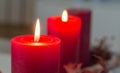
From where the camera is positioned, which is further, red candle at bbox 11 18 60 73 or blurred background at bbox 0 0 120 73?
blurred background at bbox 0 0 120 73

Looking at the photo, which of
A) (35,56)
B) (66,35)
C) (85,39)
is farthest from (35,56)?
(85,39)

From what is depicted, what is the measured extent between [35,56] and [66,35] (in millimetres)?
147

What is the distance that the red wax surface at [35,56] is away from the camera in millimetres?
475

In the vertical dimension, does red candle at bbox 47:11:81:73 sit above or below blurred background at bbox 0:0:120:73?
above

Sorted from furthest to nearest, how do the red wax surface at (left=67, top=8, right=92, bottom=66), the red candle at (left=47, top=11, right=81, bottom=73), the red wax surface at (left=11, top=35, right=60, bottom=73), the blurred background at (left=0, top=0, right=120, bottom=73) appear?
the blurred background at (left=0, top=0, right=120, bottom=73) < the red wax surface at (left=67, top=8, right=92, bottom=66) < the red candle at (left=47, top=11, right=81, bottom=73) < the red wax surface at (left=11, top=35, right=60, bottom=73)

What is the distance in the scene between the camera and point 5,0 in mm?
2602

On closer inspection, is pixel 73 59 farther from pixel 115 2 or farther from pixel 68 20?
pixel 115 2

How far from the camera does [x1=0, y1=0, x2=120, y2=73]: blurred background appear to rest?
6.03 feet

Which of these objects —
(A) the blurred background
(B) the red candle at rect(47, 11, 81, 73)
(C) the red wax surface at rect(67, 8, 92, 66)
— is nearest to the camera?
(B) the red candle at rect(47, 11, 81, 73)

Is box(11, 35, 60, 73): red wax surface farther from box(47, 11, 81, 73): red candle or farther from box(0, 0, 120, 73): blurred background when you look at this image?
box(0, 0, 120, 73): blurred background

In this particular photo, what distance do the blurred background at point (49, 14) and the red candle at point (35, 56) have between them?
715mm

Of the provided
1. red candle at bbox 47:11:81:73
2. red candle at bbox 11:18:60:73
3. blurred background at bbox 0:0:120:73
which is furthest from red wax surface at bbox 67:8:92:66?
blurred background at bbox 0:0:120:73

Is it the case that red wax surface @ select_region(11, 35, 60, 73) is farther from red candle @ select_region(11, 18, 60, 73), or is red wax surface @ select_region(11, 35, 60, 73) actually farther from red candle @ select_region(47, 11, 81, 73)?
red candle @ select_region(47, 11, 81, 73)

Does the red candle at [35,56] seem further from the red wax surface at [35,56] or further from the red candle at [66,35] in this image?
Answer: the red candle at [66,35]
